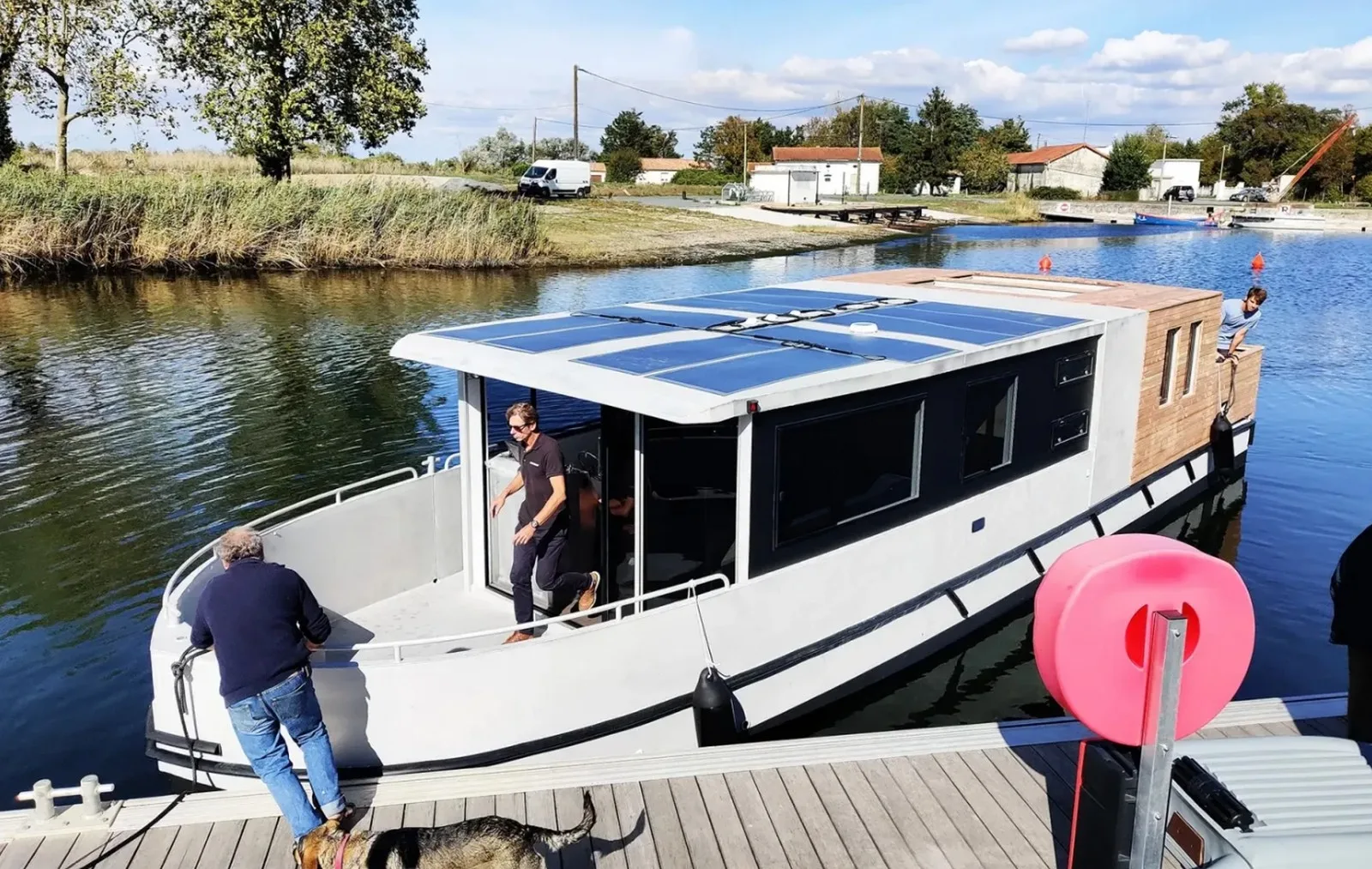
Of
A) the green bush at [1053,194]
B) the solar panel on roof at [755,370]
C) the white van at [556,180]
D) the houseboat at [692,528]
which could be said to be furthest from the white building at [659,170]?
the solar panel on roof at [755,370]

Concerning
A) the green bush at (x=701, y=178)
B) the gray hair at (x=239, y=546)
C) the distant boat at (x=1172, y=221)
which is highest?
the green bush at (x=701, y=178)

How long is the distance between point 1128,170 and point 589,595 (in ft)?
319

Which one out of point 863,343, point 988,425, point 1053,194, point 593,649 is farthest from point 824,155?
point 593,649

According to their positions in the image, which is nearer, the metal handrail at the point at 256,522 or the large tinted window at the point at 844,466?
the metal handrail at the point at 256,522

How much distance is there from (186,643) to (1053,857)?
483 centimetres

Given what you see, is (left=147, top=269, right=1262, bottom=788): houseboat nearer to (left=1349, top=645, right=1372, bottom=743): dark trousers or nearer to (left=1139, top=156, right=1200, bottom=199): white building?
(left=1349, top=645, right=1372, bottom=743): dark trousers

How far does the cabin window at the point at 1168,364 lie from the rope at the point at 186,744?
991cm

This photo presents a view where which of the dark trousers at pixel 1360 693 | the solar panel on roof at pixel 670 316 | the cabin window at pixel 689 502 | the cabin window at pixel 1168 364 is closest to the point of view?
the dark trousers at pixel 1360 693

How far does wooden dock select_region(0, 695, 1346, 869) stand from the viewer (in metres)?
4.92

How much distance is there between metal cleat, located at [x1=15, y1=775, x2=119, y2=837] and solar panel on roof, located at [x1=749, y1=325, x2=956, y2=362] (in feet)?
17.8

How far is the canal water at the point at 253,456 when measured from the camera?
843 centimetres

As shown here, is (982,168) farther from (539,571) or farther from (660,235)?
(539,571)

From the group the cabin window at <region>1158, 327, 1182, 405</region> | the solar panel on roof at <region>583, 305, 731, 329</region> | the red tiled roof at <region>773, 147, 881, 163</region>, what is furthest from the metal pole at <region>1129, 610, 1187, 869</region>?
the red tiled roof at <region>773, 147, 881, 163</region>

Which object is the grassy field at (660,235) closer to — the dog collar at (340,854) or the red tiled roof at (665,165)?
the dog collar at (340,854)
